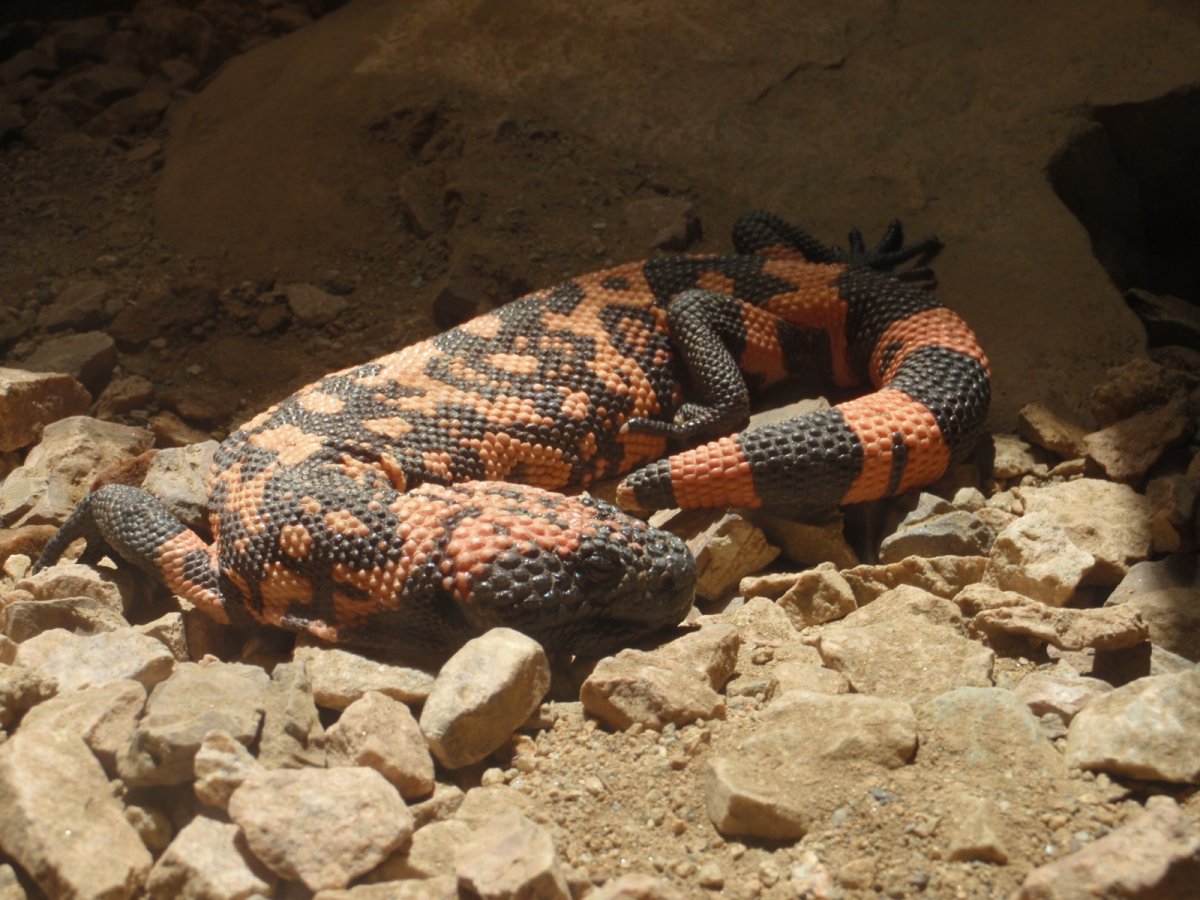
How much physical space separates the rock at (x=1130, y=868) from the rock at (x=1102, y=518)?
130 cm

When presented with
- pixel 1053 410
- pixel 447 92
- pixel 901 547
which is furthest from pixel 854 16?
pixel 901 547

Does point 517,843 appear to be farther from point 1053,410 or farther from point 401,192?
point 401,192

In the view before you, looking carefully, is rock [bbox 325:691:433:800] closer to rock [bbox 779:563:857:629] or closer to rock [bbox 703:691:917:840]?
rock [bbox 703:691:917:840]

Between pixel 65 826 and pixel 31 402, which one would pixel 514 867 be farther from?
pixel 31 402

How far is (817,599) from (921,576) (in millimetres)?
293

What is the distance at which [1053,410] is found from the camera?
3.89 meters

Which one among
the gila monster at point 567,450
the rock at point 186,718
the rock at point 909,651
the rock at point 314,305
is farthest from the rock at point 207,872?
the rock at point 314,305

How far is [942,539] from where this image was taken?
3.37m

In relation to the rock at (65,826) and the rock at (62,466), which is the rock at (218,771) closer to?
the rock at (65,826)

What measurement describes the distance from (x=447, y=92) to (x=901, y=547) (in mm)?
3144

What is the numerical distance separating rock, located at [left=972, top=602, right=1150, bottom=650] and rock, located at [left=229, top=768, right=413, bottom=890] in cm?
144

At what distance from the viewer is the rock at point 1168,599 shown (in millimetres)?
2793

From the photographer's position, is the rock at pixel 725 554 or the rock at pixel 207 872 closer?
the rock at pixel 207 872

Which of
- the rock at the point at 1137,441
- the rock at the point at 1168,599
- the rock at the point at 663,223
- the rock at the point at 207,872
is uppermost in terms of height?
the rock at the point at 663,223
